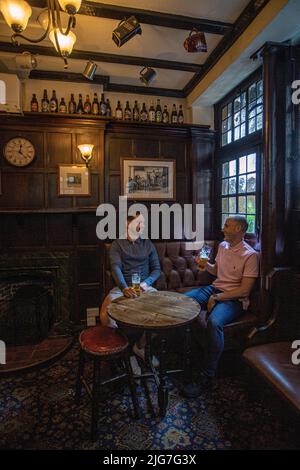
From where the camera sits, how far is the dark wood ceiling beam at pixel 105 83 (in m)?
3.20

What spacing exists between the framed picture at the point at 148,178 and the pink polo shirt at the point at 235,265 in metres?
→ 1.31

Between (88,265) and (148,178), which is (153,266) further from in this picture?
(148,178)

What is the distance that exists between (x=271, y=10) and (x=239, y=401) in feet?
9.73

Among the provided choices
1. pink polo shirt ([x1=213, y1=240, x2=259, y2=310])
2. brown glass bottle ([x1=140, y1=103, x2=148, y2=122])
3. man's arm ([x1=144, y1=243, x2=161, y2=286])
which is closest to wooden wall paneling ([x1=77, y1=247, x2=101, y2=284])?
man's arm ([x1=144, y1=243, x2=161, y2=286])

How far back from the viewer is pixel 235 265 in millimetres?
2438

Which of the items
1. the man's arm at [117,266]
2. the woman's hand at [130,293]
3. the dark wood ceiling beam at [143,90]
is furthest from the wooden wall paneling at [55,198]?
the woman's hand at [130,293]

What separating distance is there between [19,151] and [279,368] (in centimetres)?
327

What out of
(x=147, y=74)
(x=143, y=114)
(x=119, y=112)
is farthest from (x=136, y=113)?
(x=147, y=74)

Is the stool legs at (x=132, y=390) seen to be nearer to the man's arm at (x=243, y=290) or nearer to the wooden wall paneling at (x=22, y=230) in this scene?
the man's arm at (x=243, y=290)

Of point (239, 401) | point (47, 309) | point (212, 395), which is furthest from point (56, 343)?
point (239, 401)

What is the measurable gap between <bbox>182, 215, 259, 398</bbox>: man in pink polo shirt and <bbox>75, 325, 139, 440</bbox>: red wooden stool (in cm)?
58

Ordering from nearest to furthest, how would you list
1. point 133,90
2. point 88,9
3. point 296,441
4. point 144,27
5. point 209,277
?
point 296,441 < point 88,9 < point 144,27 < point 209,277 < point 133,90

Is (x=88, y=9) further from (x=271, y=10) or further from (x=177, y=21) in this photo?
(x=271, y=10)

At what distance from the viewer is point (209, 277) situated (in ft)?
10.6
